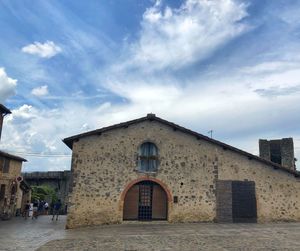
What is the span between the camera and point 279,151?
33.4 meters

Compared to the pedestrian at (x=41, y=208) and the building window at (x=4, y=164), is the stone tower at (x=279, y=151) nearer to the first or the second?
the pedestrian at (x=41, y=208)

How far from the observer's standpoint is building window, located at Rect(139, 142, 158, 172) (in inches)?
757

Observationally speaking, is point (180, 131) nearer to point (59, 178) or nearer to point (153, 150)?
point (153, 150)

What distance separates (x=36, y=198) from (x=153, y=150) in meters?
21.5

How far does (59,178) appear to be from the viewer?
39.3 metres

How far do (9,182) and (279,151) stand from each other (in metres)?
25.5

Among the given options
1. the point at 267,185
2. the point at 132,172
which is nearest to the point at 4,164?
the point at 132,172

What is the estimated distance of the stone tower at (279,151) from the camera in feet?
107

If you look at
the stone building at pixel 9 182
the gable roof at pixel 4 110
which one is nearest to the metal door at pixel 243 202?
the stone building at pixel 9 182

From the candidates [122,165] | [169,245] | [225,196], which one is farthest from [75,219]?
[225,196]

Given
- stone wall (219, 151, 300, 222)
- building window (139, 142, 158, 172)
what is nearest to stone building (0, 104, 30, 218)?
building window (139, 142, 158, 172)

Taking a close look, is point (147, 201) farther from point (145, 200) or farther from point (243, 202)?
point (243, 202)

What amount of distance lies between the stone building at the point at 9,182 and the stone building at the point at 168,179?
7.88 m

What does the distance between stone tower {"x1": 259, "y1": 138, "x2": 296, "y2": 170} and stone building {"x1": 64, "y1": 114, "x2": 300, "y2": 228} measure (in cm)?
1263
